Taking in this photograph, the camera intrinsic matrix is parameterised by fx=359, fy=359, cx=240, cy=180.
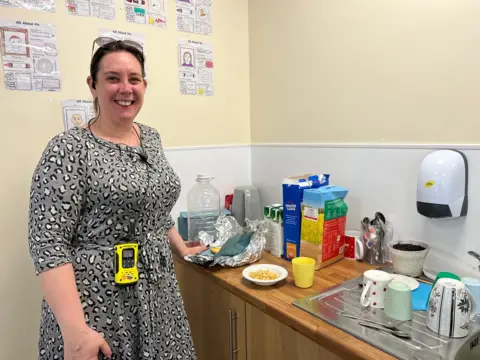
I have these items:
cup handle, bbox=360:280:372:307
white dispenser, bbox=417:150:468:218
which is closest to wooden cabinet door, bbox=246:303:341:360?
cup handle, bbox=360:280:372:307

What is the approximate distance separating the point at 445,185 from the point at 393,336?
0.52 m

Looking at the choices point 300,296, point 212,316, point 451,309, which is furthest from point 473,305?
point 212,316

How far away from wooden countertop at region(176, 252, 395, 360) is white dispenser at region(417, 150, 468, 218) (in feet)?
1.20

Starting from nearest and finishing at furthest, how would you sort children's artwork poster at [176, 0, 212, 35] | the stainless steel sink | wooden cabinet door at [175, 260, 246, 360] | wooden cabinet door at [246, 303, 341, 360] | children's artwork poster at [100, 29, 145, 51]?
the stainless steel sink → wooden cabinet door at [246, 303, 341, 360] → wooden cabinet door at [175, 260, 246, 360] → children's artwork poster at [100, 29, 145, 51] → children's artwork poster at [176, 0, 212, 35]

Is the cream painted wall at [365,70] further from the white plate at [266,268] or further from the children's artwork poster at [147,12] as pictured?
the white plate at [266,268]

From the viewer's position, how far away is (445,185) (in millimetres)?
1151

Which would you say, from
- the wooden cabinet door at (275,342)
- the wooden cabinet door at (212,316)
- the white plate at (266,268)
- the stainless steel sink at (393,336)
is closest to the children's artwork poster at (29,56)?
the wooden cabinet door at (212,316)

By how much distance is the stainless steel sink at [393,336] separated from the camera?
0.87 m

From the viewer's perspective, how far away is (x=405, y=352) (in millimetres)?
863

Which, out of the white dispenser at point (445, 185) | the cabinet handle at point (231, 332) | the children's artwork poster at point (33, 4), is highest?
the children's artwork poster at point (33, 4)

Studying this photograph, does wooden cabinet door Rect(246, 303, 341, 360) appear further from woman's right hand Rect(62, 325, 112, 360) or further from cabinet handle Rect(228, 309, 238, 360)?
woman's right hand Rect(62, 325, 112, 360)

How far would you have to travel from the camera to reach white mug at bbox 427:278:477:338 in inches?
36.3

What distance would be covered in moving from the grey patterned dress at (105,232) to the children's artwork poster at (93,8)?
737mm

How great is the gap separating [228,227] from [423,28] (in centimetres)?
112
